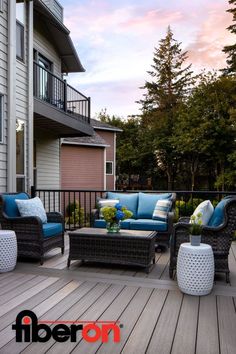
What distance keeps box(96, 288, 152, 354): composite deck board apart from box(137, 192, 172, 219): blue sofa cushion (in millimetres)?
2181

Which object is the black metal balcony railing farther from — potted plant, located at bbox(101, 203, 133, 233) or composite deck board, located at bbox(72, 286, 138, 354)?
composite deck board, located at bbox(72, 286, 138, 354)

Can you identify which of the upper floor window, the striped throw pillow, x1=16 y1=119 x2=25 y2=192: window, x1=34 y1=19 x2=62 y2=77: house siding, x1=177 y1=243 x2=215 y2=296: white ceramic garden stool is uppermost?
x1=34 y1=19 x2=62 y2=77: house siding

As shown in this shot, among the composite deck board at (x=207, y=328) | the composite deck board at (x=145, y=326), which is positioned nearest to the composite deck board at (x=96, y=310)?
the composite deck board at (x=145, y=326)

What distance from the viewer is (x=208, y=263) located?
3055 millimetres

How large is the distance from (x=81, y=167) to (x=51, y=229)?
925 cm

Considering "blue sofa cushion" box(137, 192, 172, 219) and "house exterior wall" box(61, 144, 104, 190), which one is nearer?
"blue sofa cushion" box(137, 192, 172, 219)

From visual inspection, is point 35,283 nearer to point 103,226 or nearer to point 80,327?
point 80,327

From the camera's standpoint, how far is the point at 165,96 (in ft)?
73.0

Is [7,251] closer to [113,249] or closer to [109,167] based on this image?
[113,249]

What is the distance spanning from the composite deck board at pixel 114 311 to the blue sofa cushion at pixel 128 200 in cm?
230

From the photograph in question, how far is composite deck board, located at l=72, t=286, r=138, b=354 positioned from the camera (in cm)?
205

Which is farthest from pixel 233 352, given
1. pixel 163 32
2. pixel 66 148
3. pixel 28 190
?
pixel 163 32

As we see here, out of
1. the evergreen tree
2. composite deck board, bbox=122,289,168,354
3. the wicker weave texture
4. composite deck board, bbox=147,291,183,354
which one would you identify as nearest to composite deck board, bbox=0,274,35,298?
the wicker weave texture

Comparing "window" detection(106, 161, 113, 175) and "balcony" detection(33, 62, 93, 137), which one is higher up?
"balcony" detection(33, 62, 93, 137)
